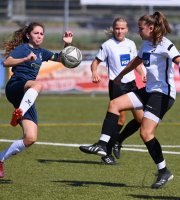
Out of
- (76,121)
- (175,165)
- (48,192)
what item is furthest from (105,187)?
(76,121)

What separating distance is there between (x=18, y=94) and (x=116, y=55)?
2.89 m

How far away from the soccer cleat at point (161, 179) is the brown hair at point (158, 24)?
4.94ft

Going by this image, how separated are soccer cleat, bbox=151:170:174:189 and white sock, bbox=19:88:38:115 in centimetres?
170

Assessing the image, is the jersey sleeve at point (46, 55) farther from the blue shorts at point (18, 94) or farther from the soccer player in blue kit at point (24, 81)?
the blue shorts at point (18, 94)

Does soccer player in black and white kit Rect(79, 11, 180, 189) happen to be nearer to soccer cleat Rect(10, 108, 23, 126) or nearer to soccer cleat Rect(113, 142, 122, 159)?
soccer cleat Rect(10, 108, 23, 126)

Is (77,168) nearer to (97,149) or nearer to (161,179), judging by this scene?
(97,149)

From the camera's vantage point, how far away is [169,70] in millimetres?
8891

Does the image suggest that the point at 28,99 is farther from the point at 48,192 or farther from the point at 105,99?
the point at 105,99

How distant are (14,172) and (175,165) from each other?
227 centimetres

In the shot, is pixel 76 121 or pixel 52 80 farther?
pixel 52 80

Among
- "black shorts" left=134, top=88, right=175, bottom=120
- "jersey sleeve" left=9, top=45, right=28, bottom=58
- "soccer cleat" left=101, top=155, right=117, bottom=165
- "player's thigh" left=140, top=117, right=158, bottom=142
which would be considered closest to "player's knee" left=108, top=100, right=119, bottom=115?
"black shorts" left=134, top=88, right=175, bottom=120

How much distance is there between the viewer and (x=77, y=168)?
10.5 m

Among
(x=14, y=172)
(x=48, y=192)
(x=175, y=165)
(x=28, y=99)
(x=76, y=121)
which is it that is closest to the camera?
(x=48, y=192)

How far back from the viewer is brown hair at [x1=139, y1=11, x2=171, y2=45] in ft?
29.0
